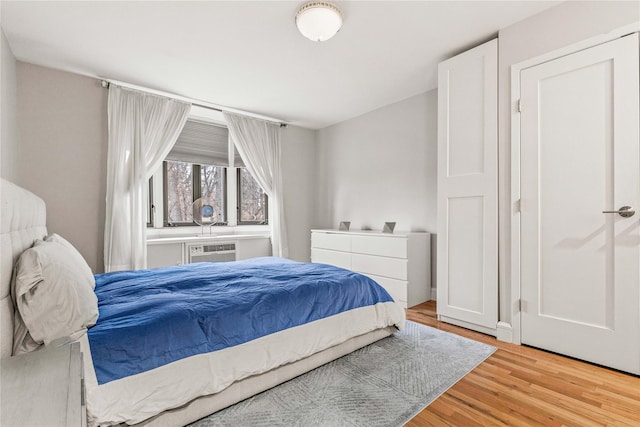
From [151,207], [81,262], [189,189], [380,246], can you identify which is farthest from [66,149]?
[380,246]

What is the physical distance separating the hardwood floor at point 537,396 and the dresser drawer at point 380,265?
1378mm

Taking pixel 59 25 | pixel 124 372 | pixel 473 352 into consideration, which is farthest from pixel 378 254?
pixel 59 25

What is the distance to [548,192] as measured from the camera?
2338 millimetres

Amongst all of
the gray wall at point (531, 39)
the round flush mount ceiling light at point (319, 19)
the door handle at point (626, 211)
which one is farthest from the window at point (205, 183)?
the door handle at point (626, 211)

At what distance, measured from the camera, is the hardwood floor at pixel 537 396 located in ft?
5.16

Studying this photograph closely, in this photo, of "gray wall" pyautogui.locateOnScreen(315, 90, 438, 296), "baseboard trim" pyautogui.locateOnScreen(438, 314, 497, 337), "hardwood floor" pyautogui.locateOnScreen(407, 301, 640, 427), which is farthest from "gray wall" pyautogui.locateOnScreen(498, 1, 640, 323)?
"gray wall" pyautogui.locateOnScreen(315, 90, 438, 296)

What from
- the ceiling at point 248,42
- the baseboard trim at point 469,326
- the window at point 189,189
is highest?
the ceiling at point 248,42

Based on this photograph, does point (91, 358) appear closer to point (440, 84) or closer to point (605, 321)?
point (605, 321)

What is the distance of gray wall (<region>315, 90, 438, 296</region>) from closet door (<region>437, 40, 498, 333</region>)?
2.84 ft

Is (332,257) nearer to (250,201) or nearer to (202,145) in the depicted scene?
(250,201)

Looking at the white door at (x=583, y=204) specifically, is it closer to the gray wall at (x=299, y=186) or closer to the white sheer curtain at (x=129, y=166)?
the gray wall at (x=299, y=186)

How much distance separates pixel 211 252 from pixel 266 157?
5.56ft

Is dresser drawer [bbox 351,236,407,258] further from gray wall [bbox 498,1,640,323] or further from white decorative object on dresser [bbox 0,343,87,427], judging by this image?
white decorative object on dresser [bbox 0,343,87,427]

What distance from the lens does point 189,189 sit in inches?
173
